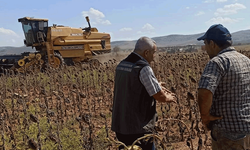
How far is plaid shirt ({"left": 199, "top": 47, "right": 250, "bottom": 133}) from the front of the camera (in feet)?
6.84

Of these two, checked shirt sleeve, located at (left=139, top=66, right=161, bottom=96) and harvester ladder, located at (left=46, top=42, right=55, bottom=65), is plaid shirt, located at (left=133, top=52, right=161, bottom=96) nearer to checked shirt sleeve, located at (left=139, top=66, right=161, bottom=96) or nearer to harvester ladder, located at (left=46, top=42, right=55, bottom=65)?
checked shirt sleeve, located at (left=139, top=66, right=161, bottom=96)

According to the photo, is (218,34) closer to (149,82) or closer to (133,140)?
(149,82)

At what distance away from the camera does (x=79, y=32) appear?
1611cm

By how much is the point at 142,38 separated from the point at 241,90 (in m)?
1.01

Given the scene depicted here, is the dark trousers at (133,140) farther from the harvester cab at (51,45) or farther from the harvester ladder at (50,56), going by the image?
the harvester ladder at (50,56)

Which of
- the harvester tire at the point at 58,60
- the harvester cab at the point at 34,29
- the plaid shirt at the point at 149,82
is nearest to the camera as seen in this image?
the plaid shirt at the point at 149,82

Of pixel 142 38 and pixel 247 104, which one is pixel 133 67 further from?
pixel 247 104

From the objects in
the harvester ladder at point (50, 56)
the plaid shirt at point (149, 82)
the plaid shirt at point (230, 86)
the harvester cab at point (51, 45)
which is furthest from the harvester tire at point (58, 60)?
the plaid shirt at point (230, 86)

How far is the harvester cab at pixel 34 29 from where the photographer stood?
14867 mm

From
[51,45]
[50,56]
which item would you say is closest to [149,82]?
[50,56]

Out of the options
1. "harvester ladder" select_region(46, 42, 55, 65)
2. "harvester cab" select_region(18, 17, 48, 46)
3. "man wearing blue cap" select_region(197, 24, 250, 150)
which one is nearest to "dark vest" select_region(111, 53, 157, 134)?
"man wearing blue cap" select_region(197, 24, 250, 150)

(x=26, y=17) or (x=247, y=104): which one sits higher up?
(x=26, y=17)

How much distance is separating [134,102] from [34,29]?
1381 centimetres

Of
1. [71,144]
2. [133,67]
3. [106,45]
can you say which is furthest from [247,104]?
[106,45]
